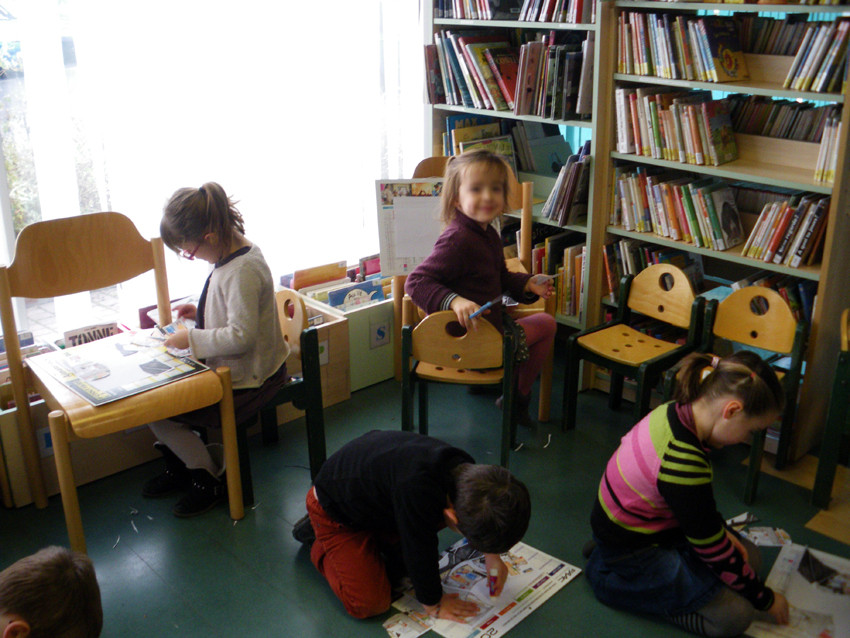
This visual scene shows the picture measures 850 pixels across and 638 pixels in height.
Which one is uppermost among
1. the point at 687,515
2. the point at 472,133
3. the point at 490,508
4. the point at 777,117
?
the point at 777,117

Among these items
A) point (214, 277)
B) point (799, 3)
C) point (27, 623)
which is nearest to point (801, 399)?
point (799, 3)

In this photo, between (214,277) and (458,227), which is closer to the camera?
(214,277)

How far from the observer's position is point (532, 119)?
3.21 m

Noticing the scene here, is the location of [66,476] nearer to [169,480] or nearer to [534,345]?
[169,480]

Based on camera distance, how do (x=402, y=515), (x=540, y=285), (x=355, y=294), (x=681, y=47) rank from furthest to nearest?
(x=355, y=294) < (x=540, y=285) < (x=681, y=47) < (x=402, y=515)

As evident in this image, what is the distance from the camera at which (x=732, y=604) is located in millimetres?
1946

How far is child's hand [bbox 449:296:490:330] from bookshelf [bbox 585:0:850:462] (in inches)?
33.5

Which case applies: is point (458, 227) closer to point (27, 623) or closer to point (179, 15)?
point (179, 15)

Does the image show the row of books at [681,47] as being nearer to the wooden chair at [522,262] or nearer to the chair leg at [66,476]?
the wooden chair at [522,262]

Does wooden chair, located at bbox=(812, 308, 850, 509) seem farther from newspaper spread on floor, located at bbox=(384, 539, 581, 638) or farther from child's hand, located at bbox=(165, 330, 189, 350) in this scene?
child's hand, located at bbox=(165, 330, 189, 350)

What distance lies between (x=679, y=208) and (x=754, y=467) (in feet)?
3.13

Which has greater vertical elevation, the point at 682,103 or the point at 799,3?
the point at 799,3

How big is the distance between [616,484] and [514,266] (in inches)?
47.8

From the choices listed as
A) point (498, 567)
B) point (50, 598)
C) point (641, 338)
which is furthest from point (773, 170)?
point (50, 598)
